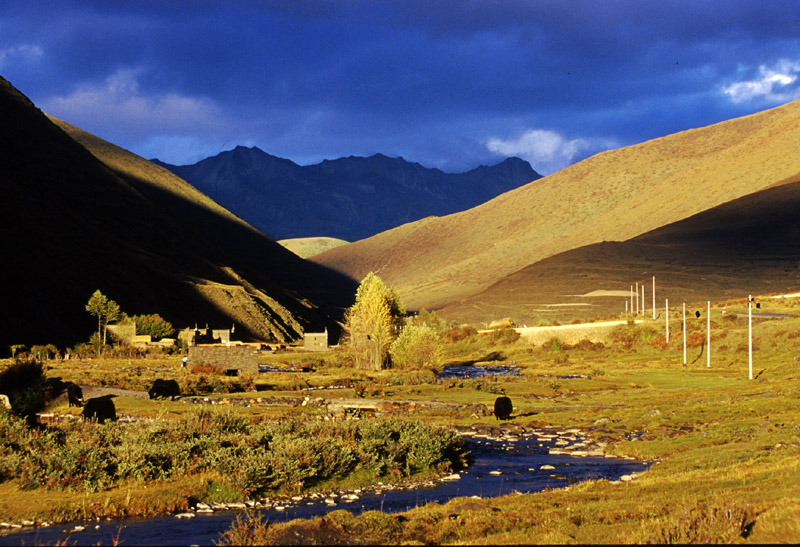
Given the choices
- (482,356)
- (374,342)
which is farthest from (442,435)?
(482,356)

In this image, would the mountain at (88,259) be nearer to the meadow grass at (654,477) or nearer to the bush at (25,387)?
the bush at (25,387)

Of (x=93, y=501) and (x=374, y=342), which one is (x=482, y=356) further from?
(x=93, y=501)

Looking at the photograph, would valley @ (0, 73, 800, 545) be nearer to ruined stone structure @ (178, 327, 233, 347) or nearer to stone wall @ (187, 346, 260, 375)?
stone wall @ (187, 346, 260, 375)

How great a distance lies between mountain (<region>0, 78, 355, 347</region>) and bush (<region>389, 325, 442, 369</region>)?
42812 millimetres

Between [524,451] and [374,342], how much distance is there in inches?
1622

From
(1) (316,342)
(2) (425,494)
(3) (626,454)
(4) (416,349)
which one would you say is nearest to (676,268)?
(1) (316,342)

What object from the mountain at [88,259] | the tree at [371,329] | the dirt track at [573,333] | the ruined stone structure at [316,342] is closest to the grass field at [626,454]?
the tree at [371,329]

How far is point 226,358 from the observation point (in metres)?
57.9

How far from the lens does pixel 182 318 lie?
11194 cm

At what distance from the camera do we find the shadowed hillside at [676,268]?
132 metres

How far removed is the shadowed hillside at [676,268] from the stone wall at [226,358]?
255 ft

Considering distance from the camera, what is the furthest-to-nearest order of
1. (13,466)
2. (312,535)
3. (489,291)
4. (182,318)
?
(489,291) < (182,318) < (13,466) < (312,535)

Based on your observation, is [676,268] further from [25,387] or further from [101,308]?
[25,387]

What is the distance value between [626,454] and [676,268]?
12999 cm
